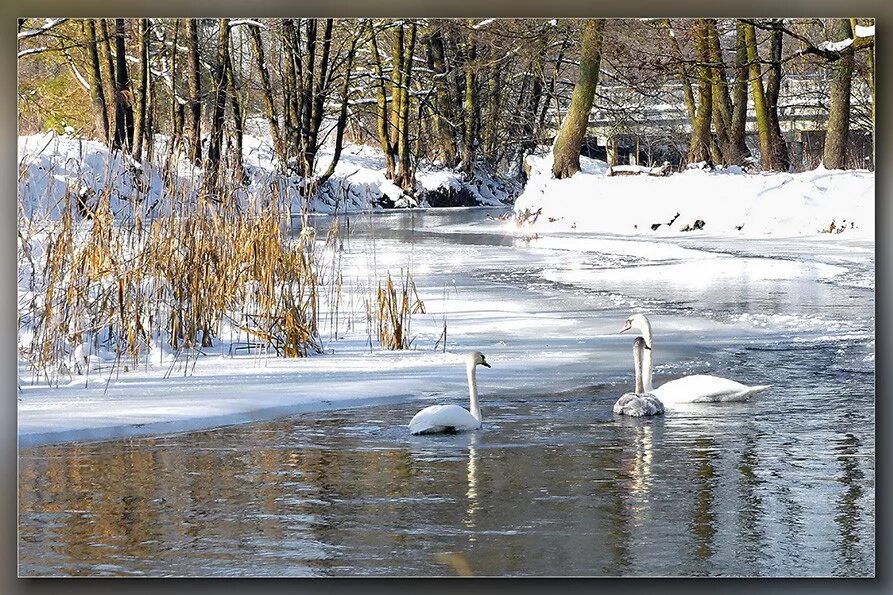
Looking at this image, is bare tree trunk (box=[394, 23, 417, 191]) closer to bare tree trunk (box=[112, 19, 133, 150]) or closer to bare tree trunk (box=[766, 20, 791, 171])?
bare tree trunk (box=[112, 19, 133, 150])

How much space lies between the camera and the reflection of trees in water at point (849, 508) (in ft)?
17.5

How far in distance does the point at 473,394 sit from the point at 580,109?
3.97 ft

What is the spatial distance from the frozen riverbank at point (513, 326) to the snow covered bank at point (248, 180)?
102 millimetres

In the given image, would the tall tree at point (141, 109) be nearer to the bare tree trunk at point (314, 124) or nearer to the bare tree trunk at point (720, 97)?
the bare tree trunk at point (314, 124)

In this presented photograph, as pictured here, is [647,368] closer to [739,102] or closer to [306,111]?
[739,102]

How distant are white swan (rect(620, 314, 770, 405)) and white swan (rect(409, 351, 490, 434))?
25.7 inches

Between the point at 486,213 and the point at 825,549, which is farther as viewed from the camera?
the point at 486,213

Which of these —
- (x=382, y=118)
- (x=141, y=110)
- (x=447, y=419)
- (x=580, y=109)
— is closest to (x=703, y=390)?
(x=447, y=419)

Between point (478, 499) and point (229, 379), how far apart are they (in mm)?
1106

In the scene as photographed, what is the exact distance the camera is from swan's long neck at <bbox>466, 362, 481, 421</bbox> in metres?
5.60

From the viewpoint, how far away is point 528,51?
18.6ft

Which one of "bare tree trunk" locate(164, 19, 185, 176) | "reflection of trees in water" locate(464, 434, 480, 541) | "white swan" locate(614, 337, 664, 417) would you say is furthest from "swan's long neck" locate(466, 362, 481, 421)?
"bare tree trunk" locate(164, 19, 185, 176)

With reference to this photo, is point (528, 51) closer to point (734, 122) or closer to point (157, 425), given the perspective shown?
point (734, 122)

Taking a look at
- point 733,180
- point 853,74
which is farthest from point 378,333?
point 853,74
